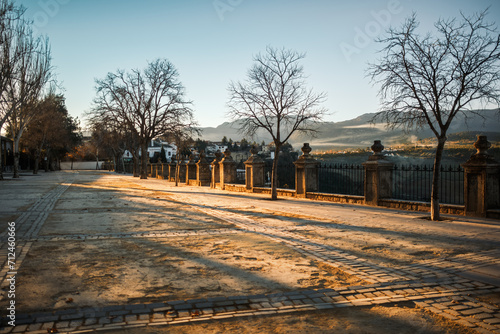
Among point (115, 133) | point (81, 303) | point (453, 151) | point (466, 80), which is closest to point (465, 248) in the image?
point (466, 80)

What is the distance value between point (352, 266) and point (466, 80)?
7131 millimetres

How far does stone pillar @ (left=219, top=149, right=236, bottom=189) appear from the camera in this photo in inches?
911

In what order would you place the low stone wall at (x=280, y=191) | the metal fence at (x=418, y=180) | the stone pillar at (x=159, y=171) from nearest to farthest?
the metal fence at (x=418, y=180)
the low stone wall at (x=280, y=191)
the stone pillar at (x=159, y=171)

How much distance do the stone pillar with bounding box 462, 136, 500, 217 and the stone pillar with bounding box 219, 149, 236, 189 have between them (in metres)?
14.6

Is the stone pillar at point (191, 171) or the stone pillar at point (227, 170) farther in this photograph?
the stone pillar at point (191, 171)

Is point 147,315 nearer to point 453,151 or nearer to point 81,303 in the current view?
point 81,303

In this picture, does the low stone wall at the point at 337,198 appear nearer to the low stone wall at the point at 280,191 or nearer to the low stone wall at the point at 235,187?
the low stone wall at the point at 280,191

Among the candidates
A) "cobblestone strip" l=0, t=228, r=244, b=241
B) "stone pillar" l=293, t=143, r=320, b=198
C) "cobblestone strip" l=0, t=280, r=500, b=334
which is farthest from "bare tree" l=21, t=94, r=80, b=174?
"cobblestone strip" l=0, t=280, r=500, b=334

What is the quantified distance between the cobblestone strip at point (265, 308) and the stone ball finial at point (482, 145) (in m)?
7.08

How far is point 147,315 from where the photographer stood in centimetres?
362

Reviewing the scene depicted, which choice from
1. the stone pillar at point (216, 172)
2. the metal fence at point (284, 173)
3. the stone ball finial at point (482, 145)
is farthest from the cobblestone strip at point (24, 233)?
the stone pillar at point (216, 172)

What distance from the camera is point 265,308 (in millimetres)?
3820

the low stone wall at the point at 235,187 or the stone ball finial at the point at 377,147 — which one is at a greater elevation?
the stone ball finial at the point at 377,147

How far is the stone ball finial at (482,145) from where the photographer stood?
1030 centimetres
